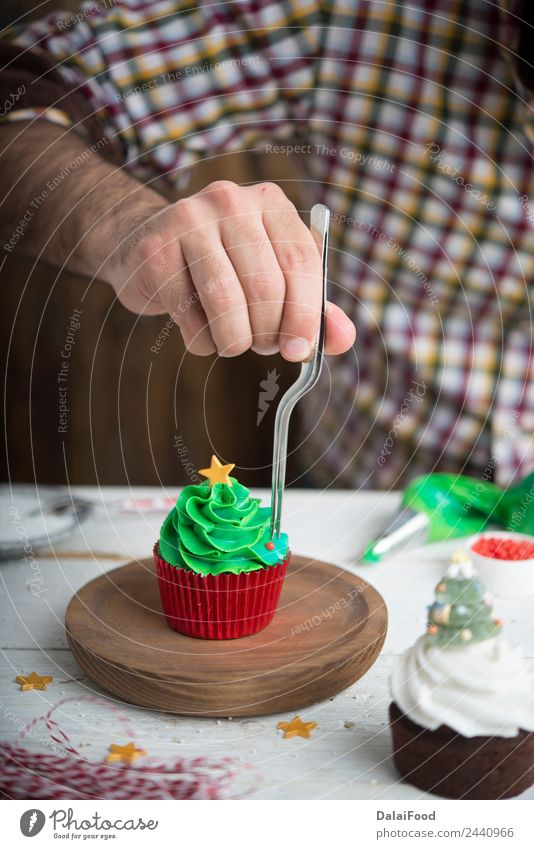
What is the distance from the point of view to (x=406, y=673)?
33cm

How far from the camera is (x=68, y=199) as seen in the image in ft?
1.63

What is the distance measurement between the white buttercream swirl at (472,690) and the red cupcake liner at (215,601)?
0.34ft

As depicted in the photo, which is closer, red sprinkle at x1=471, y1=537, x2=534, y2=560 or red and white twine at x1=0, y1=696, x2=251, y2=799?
red and white twine at x1=0, y1=696, x2=251, y2=799

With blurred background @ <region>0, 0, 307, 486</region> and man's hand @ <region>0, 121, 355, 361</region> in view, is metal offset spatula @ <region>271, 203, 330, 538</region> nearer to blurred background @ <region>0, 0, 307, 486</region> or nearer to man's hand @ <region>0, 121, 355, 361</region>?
man's hand @ <region>0, 121, 355, 361</region>

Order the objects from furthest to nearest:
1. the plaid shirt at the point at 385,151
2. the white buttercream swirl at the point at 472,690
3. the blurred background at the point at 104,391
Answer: the blurred background at the point at 104,391
the plaid shirt at the point at 385,151
the white buttercream swirl at the point at 472,690

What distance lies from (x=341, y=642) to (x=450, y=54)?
44 cm

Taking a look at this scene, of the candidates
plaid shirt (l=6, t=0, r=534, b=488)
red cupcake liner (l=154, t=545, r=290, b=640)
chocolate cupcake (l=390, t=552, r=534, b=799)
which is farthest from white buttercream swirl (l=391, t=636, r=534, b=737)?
plaid shirt (l=6, t=0, r=534, b=488)

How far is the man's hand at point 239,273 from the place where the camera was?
1.30 ft

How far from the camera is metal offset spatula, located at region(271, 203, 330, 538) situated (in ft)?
1.19

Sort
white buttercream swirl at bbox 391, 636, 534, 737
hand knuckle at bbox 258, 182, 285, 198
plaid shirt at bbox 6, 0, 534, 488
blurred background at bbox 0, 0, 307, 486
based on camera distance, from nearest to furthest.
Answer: white buttercream swirl at bbox 391, 636, 534, 737, hand knuckle at bbox 258, 182, 285, 198, plaid shirt at bbox 6, 0, 534, 488, blurred background at bbox 0, 0, 307, 486

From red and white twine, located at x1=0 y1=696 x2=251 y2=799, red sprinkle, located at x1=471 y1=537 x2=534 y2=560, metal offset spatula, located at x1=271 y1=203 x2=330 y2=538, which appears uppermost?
metal offset spatula, located at x1=271 y1=203 x2=330 y2=538

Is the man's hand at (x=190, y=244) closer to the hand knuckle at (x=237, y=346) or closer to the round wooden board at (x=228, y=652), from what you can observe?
the hand knuckle at (x=237, y=346)

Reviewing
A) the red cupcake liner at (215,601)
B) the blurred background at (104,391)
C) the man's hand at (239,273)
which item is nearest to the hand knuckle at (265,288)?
the man's hand at (239,273)
